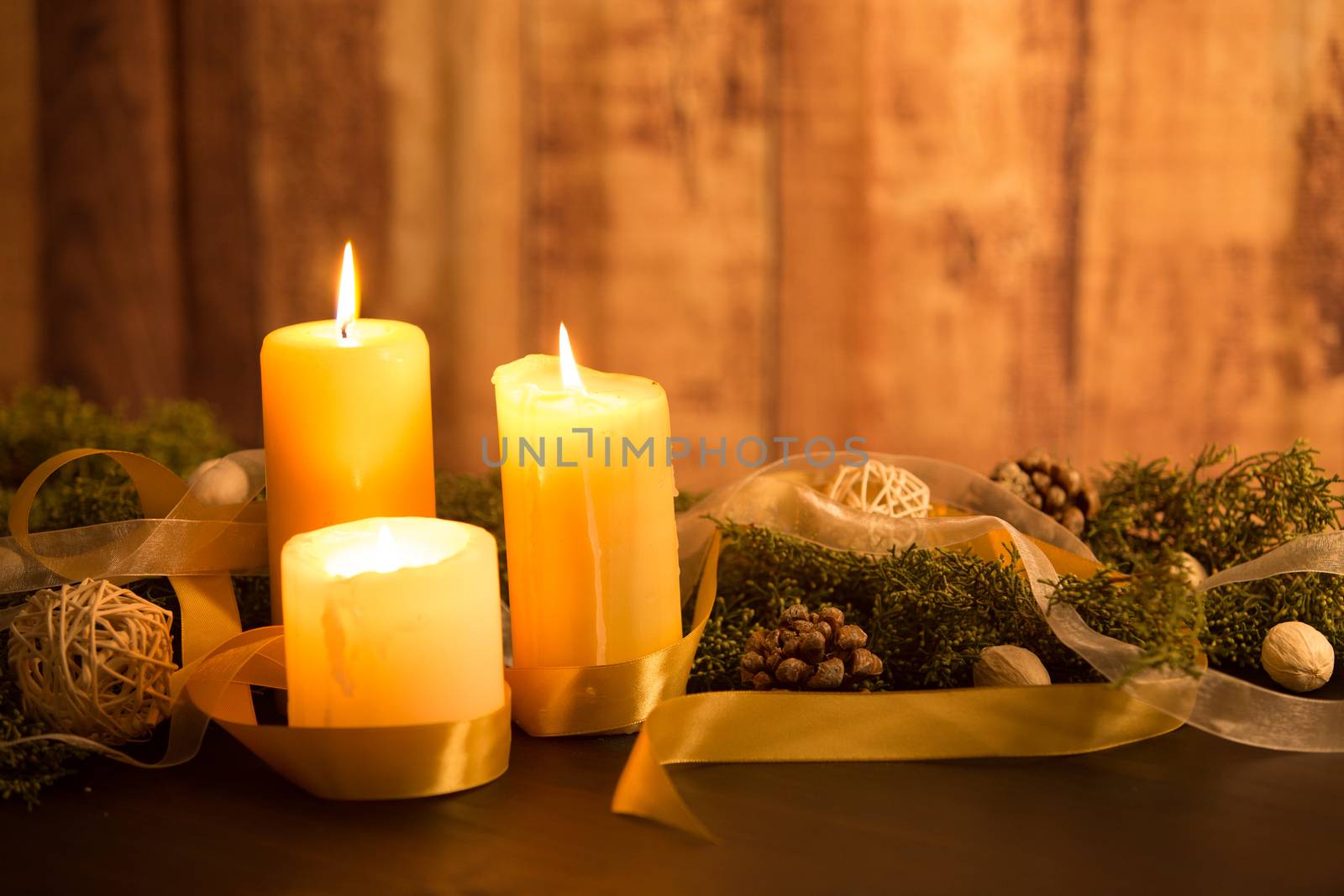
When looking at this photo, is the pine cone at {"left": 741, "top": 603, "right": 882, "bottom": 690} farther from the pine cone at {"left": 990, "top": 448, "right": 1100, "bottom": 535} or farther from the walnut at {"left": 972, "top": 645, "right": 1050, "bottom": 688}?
the pine cone at {"left": 990, "top": 448, "right": 1100, "bottom": 535}

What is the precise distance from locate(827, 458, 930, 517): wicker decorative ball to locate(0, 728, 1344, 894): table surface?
0.19 meters

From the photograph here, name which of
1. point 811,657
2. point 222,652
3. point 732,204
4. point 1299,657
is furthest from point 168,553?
point 732,204

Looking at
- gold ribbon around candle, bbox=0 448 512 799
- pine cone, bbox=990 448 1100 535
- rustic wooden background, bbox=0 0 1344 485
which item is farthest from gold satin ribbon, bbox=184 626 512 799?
rustic wooden background, bbox=0 0 1344 485

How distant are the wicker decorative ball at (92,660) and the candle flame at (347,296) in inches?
6.3

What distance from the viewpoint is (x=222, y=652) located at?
0.63m

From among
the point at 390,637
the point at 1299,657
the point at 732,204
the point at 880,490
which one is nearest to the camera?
the point at 390,637

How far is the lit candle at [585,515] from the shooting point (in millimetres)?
589

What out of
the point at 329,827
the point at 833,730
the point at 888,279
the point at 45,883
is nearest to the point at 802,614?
the point at 833,730

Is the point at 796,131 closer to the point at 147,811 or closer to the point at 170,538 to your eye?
the point at 170,538

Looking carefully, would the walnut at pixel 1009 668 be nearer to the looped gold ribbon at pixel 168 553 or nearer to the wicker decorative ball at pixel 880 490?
the wicker decorative ball at pixel 880 490

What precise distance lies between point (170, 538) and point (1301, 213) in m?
1.04

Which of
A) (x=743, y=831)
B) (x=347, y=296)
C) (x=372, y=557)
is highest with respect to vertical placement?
(x=347, y=296)

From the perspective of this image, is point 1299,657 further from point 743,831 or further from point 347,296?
point 347,296

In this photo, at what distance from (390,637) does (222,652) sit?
13 cm
